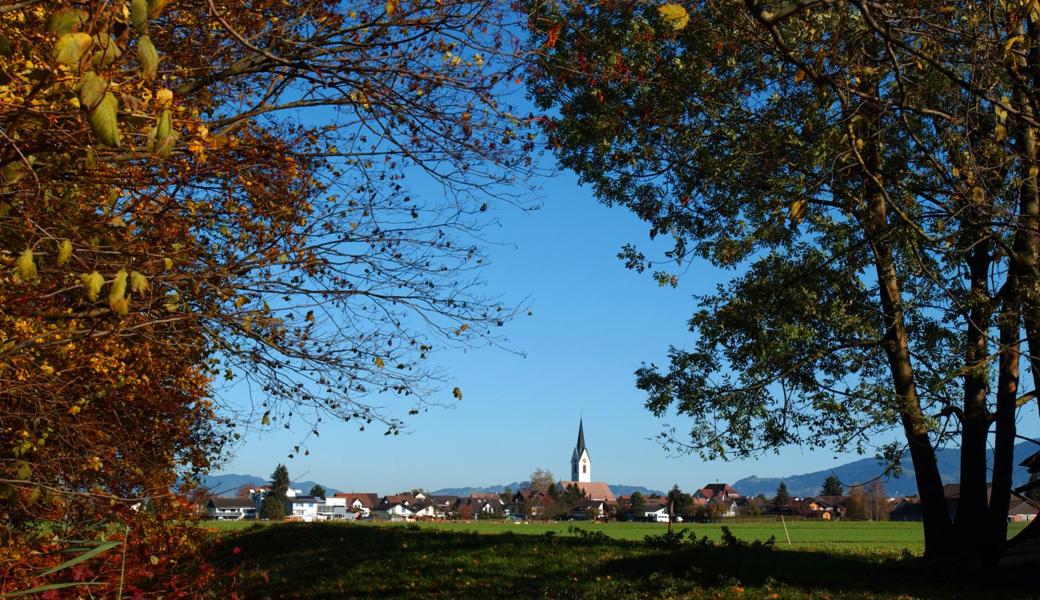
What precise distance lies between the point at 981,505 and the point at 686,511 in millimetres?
99362

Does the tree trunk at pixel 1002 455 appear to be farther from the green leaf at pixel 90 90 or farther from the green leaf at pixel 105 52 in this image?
the green leaf at pixel 90 90

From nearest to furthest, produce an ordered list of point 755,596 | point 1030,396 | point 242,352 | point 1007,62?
point 1007,62, point 242,352, point 755,596, point 1030,396

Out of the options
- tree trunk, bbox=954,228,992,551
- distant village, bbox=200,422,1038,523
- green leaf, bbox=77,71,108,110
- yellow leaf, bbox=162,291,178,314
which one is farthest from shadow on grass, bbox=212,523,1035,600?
distant village, bbox=200,422,1038,523

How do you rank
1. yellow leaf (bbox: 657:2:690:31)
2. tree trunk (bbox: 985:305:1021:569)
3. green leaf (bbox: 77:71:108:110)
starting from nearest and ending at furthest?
green leaf (bbox: 77:71:108:110)
yellow leaf (bbox: 657:2:690:31)
tree trunk (bbox: 985:305:1021:569)

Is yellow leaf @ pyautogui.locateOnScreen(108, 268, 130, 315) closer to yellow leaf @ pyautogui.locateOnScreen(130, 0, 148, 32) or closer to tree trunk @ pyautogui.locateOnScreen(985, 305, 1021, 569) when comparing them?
yellow leaf @ pyautogui.locateOnScreen(130, 0, 148, 32)

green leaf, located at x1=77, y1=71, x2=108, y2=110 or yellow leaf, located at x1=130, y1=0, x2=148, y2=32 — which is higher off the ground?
yellow leaf, located at x1=130, y1=0, x2=148, y2=32

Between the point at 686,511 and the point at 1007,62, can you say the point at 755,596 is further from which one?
the point at 686,511

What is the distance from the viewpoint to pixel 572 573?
1638 centimetres

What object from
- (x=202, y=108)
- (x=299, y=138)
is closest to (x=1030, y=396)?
(x=299, y=138)

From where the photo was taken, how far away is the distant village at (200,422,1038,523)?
107312 mm

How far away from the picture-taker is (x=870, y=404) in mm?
14766

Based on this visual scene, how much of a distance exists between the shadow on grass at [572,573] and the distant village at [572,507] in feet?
195

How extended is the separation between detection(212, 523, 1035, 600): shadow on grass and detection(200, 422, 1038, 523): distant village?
5936cm

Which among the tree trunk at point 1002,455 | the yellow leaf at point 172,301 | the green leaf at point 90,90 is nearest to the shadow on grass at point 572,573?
the tree trunk at point 1002,455
